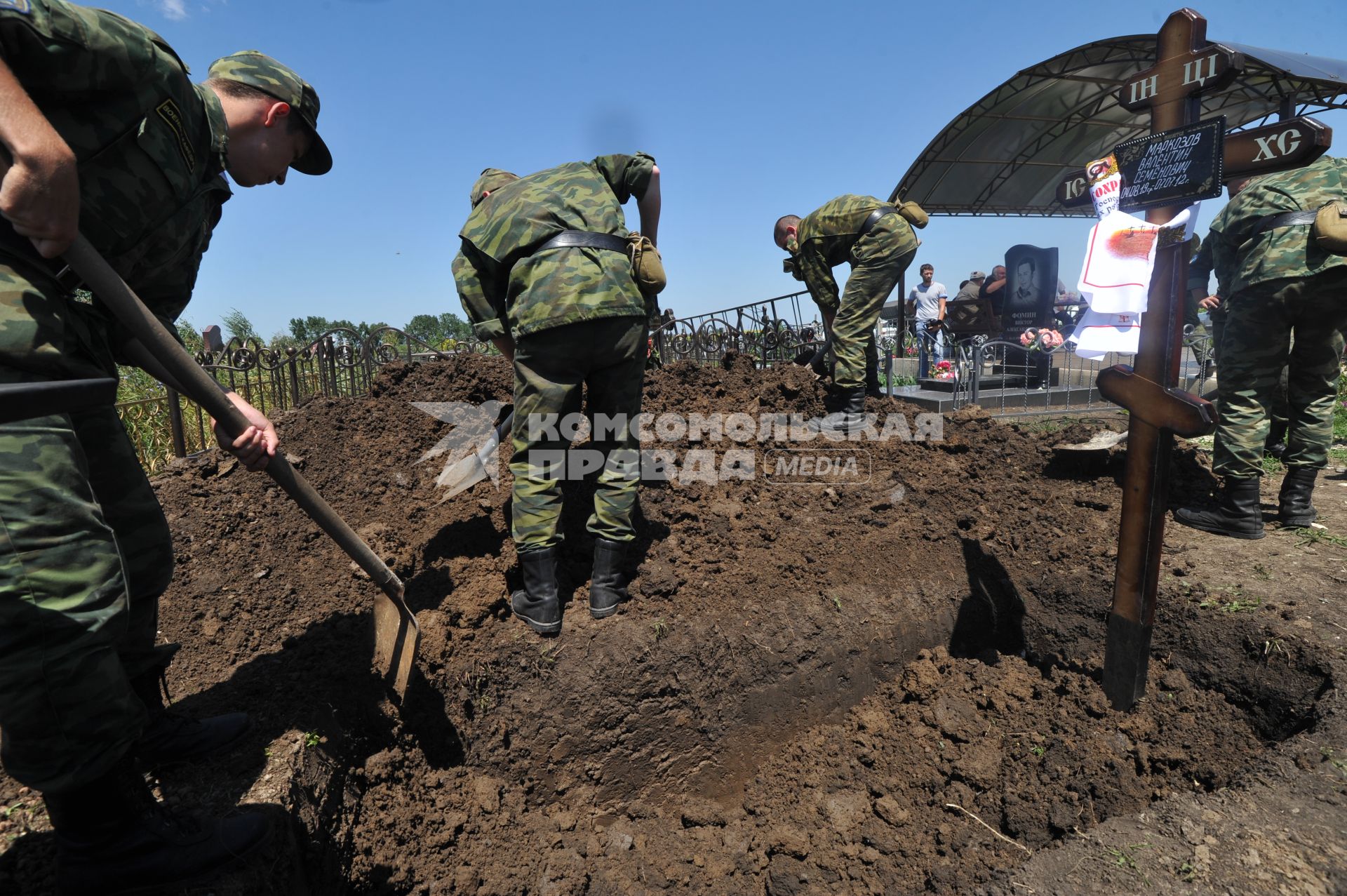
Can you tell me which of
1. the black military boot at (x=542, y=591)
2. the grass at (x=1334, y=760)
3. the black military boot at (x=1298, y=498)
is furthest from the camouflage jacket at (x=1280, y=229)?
the black military boot at (x=542, y=591)

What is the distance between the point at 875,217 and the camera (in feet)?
14.9

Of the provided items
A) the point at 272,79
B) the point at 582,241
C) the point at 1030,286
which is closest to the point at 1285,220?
the point at 582,241

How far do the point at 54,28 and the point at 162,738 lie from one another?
5.67 ft

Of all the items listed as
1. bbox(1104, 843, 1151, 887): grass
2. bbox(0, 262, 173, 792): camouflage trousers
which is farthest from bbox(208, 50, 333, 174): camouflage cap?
bbox(1104, 843, 1151, 887): grass

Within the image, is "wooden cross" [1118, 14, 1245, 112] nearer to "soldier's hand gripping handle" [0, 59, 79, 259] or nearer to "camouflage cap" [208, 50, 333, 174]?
"camouflage cap" [208, 50, 333, 174]

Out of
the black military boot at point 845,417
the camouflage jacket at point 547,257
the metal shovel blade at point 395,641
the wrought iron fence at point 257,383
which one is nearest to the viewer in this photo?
the metal shovel blade at point 395,641

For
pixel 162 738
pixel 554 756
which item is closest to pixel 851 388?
pixel 554 756

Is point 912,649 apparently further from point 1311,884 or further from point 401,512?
point 401,512

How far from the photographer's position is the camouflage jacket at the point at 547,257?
2.28 m

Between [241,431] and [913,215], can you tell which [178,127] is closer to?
[241,431]

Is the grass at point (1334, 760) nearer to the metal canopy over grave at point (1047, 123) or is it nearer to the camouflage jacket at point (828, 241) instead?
the camouflage jacket at point (828, 241)

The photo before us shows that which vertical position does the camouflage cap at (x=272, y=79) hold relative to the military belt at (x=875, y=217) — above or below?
below

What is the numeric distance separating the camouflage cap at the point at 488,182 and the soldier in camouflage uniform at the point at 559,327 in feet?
0.06

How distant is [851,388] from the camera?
15.2ft
